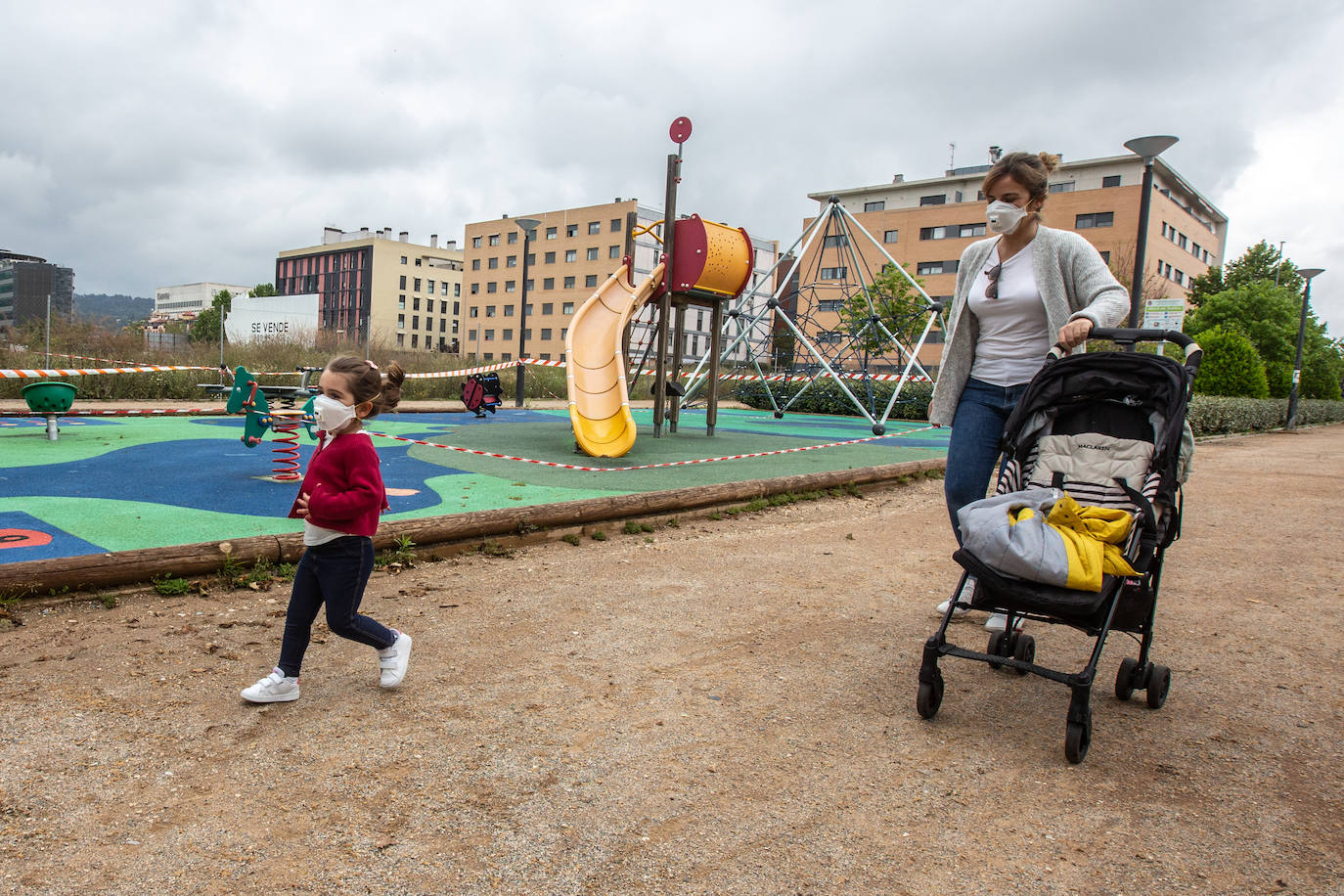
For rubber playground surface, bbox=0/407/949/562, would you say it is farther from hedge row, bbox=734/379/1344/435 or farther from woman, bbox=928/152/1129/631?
hedge row, bbox=734/379/1344/435

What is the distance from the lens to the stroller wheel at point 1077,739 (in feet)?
9.33

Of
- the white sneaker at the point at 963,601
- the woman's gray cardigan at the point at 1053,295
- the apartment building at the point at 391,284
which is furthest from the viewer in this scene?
the apartment building at the point at 391,284

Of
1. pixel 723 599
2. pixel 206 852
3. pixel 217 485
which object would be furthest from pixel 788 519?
pixel 206 852

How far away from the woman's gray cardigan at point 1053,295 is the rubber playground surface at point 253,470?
3155 mm

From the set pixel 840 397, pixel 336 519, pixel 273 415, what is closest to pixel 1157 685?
pixel 336 519

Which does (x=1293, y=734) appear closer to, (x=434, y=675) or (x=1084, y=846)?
(x=1084, y=846)

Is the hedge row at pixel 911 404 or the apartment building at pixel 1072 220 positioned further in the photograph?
the apartment building at pixel 1072 220

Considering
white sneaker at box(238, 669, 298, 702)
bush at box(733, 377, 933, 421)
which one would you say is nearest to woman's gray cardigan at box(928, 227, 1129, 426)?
white sneaker at box(238, 669, 298, 702)

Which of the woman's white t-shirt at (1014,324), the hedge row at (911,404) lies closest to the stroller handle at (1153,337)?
the woman's white t-shirt at (1014,324)

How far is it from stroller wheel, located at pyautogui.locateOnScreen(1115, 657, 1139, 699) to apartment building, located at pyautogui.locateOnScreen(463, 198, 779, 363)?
7640cm

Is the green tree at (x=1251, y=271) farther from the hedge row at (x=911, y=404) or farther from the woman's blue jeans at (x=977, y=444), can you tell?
the woman's blue jeans at (x=977, y=444)

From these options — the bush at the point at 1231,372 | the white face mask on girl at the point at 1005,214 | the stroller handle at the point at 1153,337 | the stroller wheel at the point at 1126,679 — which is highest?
the bush at the point at 1231,372

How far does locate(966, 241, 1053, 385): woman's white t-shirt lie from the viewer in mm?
3854

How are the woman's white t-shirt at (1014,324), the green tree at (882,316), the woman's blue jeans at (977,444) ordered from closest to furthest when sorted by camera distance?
the woman's white t-shirt at (1014,324), the woman's blue jeans at (977,444), the green tree at (882,316)
